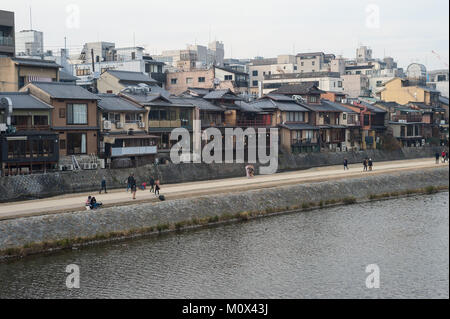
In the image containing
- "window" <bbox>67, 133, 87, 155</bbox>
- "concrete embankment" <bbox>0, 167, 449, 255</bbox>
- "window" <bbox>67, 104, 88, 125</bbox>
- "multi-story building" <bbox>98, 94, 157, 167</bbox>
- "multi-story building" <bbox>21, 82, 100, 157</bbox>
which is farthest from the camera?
"multi-story building" <bbox>98, 94, 157, 167</bbox>

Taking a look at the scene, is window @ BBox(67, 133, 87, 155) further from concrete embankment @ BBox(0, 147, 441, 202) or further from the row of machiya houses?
concrete embankment @ BBox(0, 147, 441, 202)

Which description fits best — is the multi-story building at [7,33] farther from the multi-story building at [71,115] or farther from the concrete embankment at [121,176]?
the concrete embankment at [121,176]

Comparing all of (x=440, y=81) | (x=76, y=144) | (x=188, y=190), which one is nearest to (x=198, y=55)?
(x=440, y=81)

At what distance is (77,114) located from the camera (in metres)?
55.6

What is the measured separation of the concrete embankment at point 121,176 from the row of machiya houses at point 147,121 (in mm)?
1738

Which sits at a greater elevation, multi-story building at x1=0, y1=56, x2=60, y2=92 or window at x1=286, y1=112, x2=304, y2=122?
multi-story building at x1=0, y1=56, x2=60, y2=92

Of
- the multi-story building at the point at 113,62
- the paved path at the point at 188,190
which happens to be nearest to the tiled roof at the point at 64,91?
the paved path at the point at 188,190

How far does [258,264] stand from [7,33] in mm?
45454

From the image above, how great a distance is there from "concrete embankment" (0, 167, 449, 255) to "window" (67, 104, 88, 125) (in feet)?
52.0

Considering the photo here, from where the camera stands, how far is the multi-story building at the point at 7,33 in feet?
213

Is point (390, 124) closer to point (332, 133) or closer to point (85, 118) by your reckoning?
point (332, 133)

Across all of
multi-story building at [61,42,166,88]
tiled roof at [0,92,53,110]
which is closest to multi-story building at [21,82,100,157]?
tiled roof at [0,92,53,110]

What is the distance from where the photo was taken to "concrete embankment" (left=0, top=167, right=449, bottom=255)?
36.5m
